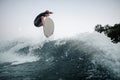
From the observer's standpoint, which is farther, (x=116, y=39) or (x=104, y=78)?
(x=116, y=39)

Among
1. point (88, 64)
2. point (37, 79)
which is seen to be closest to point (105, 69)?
point (88, 64)

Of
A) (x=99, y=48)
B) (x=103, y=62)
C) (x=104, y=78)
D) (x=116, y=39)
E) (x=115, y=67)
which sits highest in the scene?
(x=116, y=39)

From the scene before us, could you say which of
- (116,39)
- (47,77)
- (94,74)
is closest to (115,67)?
(94,74)

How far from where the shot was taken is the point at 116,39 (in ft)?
83.4

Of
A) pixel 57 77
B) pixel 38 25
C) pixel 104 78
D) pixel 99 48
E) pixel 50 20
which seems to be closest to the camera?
pixel 38 25

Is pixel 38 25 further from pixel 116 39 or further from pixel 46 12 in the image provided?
pixel 116 39

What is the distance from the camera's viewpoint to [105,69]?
7.20 m

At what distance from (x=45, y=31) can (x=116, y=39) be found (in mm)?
27190

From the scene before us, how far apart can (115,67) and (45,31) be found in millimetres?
6779

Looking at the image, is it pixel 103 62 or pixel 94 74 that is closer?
pixel 94 74

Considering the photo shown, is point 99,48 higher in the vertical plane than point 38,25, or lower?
higher

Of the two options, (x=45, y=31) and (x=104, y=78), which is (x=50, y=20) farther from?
(x=104, y=78)

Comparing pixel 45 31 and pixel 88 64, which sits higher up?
pixel 88 64

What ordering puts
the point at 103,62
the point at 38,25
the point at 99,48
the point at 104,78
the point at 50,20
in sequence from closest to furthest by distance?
the point at 38,25
the point at 50,20
the point at 104,78
the point at 103,62
the point at 99,48
